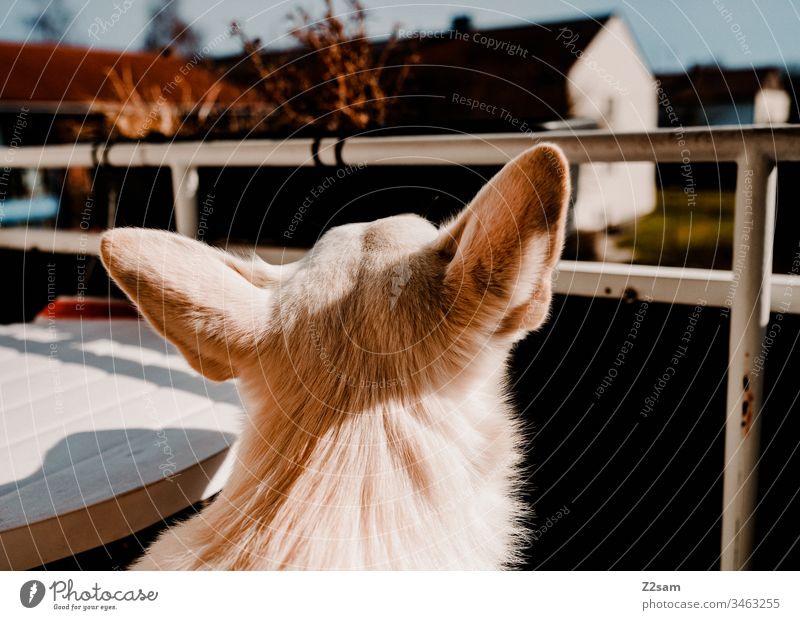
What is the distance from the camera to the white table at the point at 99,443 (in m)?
0.90

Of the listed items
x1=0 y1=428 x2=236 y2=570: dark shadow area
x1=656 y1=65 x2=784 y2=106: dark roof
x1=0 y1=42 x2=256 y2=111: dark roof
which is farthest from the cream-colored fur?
x1=0 y1=42 x2=256 y2=111: dark roof

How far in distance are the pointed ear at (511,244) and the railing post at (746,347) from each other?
44 cm

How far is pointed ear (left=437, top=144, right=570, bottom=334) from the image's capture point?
0.67 metres

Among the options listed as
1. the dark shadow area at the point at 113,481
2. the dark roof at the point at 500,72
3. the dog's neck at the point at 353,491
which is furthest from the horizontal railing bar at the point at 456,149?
the dark roof at the point at 500,72

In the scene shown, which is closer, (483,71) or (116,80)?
(483,71)

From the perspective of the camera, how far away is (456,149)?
1.27 m

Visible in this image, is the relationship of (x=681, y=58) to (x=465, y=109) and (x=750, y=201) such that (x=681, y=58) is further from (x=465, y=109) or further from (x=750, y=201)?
(x=465, y=109)

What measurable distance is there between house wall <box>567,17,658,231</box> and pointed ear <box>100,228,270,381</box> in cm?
71

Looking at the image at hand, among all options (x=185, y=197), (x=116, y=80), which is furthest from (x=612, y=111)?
(x=185, y=197)

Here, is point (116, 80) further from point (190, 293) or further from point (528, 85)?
point (528, 85)

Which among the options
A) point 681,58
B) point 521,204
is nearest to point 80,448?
point 521,204

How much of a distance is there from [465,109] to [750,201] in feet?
11.1

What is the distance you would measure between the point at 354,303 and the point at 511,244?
8.1 inches

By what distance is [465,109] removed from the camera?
421cm
